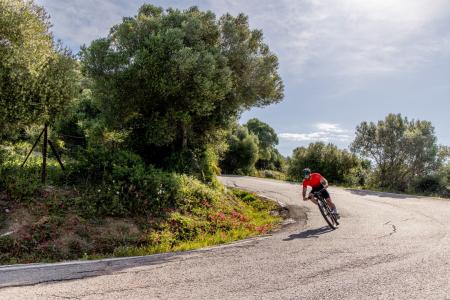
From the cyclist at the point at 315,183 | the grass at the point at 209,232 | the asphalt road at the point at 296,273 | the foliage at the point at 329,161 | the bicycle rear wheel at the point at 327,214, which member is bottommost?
the grass at the point at 209,232

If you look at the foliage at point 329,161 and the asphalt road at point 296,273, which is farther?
the foliage at point 329,161

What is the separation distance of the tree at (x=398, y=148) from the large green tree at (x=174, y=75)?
60.2 ft

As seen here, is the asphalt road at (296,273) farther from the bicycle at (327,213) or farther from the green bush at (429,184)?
the green bush at (429,184)

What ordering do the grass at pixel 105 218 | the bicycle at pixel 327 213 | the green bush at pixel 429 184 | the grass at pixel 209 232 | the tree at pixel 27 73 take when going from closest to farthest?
the grass at pixel 105 218 → the grass at pixel 209 232 → the tree at pixel 27 73 → the bicycle at pixel 327 213 → the green bush at pixel 429 184

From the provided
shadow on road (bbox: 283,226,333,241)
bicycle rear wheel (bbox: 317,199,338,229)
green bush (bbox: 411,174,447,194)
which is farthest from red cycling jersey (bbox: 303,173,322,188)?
green bush (bbox: 411,174,447,194)

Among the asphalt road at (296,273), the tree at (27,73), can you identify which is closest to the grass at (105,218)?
the tree at (27,73)

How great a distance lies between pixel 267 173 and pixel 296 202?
134 ft

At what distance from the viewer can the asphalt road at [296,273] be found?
544 centimetres

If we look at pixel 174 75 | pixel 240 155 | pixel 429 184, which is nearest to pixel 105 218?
pixel 174 75

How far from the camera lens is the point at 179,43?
15.9m

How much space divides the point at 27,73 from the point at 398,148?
104 ft

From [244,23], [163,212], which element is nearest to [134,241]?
[163,212]

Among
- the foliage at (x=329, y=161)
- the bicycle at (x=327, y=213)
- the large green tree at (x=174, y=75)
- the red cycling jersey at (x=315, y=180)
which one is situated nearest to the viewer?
the bicycle at (x=327, y=213)

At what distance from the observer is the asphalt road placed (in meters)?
5.44
